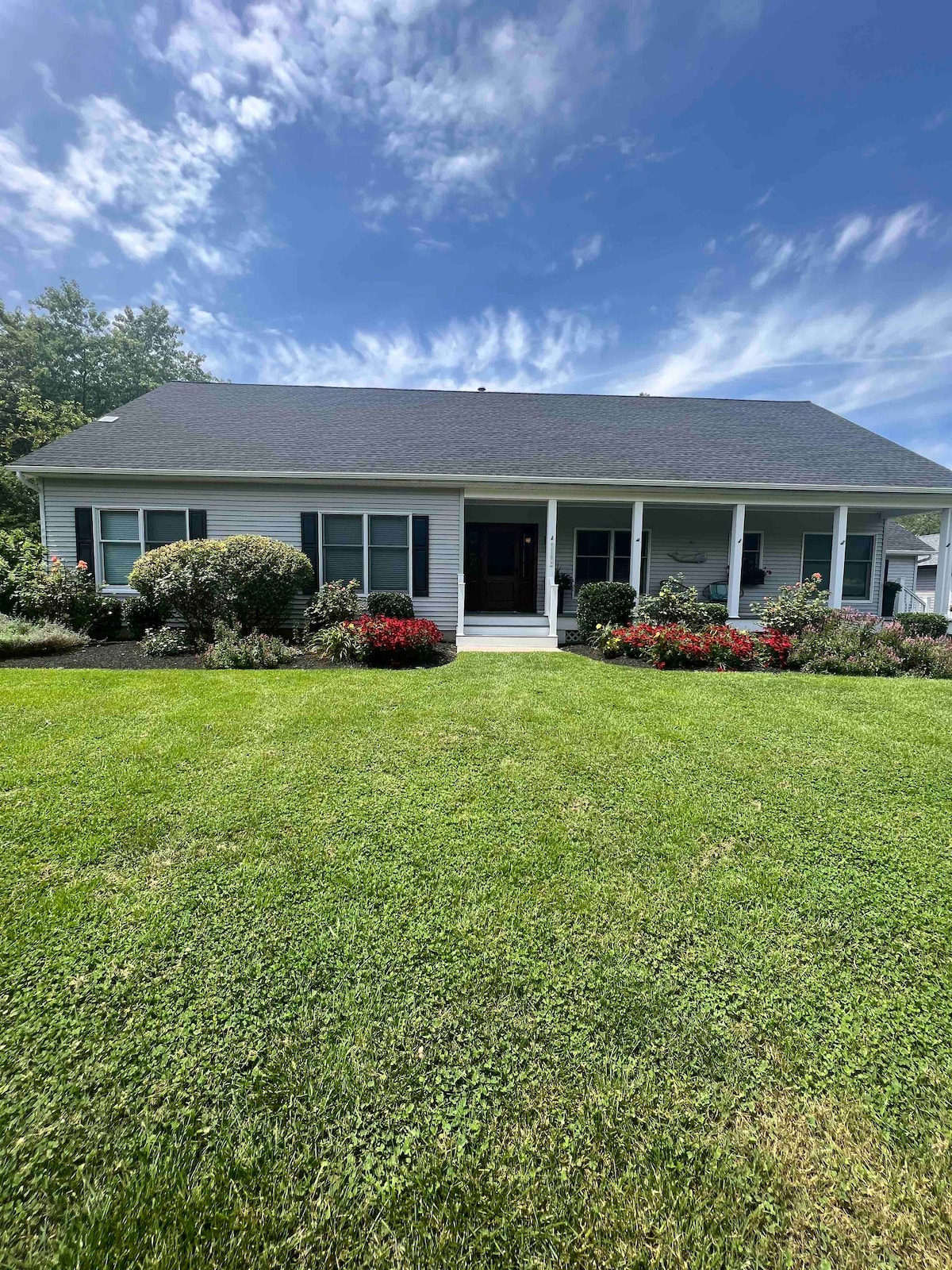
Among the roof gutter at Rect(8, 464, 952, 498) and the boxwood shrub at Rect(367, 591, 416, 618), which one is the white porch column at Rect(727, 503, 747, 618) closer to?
the roof gutter at Rect(8, 464, 952, 498)

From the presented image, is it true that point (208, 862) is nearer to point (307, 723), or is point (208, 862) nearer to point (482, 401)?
point (307, 723)

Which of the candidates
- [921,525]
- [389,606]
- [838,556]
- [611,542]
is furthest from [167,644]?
[921,525]

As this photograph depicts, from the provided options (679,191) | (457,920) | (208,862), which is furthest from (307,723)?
(679,191)

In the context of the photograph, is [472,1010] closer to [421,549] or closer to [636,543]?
[421,549]

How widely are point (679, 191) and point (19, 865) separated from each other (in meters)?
15.8

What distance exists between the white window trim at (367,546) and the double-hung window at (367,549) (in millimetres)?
16

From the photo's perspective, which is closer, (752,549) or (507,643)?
(507,643)

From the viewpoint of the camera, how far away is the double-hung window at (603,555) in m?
12.7

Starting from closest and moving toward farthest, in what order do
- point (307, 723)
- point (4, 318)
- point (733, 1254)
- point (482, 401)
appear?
point (733, 1254), point (307, 723), point (482, 401), point (4, 318)

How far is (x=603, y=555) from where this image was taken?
42.0 feet

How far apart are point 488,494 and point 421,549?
5.81ft

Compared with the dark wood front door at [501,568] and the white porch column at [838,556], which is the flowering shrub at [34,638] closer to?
the dark wood front door at [501,568]

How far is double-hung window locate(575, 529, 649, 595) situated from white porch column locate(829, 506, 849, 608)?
153 inches

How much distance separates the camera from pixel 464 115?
966 cm
